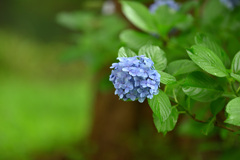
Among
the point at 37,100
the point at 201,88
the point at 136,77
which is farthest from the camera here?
the point at 37,100

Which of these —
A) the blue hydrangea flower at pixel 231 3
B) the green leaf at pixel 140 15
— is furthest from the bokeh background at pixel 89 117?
the blue hydrangea flower at pixel 231 3

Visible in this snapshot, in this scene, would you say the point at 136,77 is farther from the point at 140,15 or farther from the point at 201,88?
the point at 140,15

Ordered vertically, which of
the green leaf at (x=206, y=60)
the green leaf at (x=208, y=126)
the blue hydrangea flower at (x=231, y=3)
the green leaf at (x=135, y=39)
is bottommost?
the green leaf at (x=208, y=126)

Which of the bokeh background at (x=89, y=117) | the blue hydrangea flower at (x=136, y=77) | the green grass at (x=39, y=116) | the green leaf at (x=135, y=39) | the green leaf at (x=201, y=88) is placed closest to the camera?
the blue hydrangea flower at (x=136, y=77)

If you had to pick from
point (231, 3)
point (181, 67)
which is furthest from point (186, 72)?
point (231, 3)

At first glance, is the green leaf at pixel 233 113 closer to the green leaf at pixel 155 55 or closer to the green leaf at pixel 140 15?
the green leaf at pixel 155 55

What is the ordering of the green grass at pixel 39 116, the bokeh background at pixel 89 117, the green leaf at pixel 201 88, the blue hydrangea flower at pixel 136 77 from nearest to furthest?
the blue hydrangea flower at pixel 136 77 → the green leaf at pixel 201 88 → the bokeh background at pixel 89 117 → the green grass at pixel 39 116

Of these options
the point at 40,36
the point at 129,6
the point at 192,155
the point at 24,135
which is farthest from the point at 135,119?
the point at 40,36
